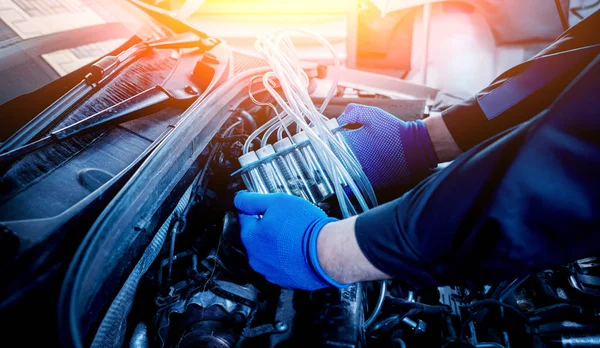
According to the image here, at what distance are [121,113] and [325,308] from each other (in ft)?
2.57

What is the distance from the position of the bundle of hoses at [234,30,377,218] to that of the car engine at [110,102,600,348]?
0.67 feet

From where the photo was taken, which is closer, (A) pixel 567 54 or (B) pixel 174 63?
(A) pixel 567 54

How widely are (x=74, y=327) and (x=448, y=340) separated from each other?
78 centimetres

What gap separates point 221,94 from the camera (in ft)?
3.58

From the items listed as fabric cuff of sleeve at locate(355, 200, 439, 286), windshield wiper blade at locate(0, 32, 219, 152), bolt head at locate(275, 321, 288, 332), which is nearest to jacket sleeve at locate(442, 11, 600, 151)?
fabric cuff of sleeve at locate(355, 200, 439, 286)

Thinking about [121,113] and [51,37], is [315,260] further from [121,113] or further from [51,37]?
[51,37]

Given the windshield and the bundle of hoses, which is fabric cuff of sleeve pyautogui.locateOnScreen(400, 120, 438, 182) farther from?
the windshield

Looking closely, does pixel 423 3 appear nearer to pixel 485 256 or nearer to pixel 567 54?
pixel 567 54

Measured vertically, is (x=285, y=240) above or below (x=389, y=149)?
below

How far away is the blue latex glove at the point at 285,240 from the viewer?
751mm

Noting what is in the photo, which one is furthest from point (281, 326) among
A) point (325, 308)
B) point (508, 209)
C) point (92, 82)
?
point (92, 82)

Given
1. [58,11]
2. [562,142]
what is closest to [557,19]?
[562,142]

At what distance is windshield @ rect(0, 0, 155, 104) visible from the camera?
0.92 metres

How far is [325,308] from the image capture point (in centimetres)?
75
